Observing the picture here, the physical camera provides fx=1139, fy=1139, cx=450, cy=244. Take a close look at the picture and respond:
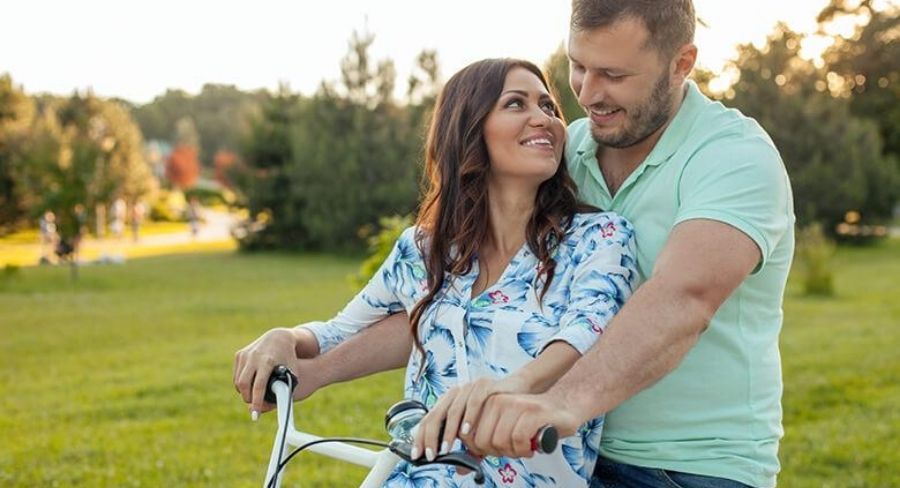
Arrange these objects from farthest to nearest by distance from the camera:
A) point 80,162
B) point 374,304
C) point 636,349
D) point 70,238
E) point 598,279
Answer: point 80,162
point 70,238
point 374,304
point 598,279
point 636,349

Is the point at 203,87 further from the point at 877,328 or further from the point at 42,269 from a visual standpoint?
the point at 877,328

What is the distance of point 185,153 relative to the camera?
71.7 metres

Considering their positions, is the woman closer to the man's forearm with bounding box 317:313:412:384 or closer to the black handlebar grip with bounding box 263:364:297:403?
the man's forearm with bounding box 317:313:412:384

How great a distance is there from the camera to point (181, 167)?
71625 millimetres

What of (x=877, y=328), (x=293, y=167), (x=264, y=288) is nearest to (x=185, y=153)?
(x=293, y=167)

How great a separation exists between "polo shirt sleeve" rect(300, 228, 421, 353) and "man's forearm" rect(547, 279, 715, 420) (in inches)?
34.7

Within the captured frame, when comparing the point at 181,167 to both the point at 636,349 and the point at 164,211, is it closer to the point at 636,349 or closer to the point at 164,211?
the point at 164,211

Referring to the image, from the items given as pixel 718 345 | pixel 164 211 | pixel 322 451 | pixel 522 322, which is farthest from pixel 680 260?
pixel 164 211

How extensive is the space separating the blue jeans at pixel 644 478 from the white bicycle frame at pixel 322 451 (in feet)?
2.01

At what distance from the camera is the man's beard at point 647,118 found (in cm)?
280

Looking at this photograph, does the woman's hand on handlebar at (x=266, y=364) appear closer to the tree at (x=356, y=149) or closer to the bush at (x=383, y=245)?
the bush at (x=383, y=245)

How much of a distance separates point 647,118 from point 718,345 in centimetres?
58

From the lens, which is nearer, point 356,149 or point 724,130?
point 724,130

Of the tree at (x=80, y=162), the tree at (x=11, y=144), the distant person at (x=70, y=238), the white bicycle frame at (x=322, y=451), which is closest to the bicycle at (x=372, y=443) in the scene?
the white bicycle frame at (x=322, y=451)
